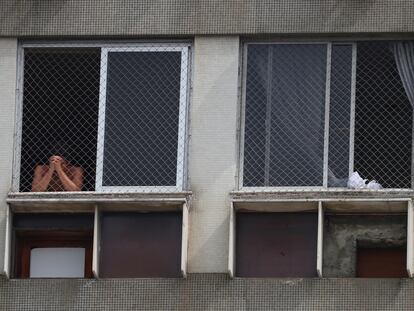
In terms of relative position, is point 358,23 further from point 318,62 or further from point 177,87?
point 177,87

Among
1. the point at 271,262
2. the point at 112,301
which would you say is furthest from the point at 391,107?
the point at 112,301

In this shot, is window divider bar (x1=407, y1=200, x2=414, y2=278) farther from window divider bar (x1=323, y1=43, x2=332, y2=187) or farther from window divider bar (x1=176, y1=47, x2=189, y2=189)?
window divider bar (x1=176, y1=47, x2=189, y2=189)

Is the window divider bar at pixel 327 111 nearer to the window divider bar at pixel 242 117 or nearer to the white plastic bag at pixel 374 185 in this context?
the white plastic bag at pixel 374 185

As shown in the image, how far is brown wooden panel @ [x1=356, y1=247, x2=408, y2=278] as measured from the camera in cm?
2642

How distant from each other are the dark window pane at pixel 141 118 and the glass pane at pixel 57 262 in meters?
1.04

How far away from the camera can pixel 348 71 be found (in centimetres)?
2691

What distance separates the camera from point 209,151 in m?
26.8

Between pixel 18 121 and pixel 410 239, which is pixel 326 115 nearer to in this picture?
pixel 410 239

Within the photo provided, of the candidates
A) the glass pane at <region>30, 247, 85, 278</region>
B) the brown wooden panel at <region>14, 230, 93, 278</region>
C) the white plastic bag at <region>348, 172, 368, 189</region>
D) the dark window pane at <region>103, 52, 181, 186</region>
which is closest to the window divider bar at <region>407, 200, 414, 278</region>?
the white plastic bag at <region>348, 172, 368, 189</region>

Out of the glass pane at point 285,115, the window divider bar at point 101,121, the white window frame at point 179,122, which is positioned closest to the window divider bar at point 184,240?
the white window frame at point 179,122

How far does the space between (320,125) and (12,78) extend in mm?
4089

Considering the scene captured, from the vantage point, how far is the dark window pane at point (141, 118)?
27.0 m

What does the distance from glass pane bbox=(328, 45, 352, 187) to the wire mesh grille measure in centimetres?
191

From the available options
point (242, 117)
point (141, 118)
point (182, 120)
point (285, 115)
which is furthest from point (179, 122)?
point (285, 115)
